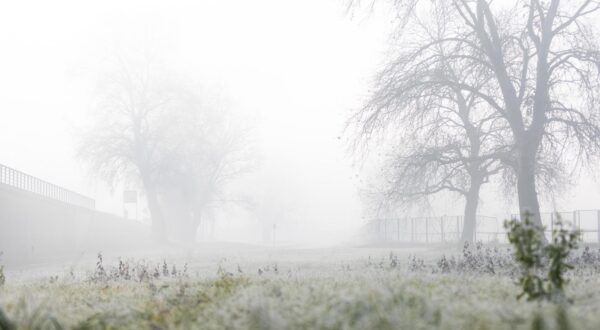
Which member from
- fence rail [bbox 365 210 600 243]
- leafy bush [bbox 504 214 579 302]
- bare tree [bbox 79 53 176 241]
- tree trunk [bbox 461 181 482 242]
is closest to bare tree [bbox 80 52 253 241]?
bare tree [bbox 79 53 176 241]

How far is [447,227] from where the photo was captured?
4425 centimetres

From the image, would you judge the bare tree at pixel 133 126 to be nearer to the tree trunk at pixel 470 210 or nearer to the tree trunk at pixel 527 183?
the tree trunk at pixel 470 210

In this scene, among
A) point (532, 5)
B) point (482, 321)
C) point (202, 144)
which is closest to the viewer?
point (482, 321)

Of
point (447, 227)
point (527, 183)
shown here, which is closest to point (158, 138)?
point (447, 227)

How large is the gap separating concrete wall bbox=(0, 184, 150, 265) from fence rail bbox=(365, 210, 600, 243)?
20.0m

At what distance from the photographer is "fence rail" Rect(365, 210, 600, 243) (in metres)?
35.4

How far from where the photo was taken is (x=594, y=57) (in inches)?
741

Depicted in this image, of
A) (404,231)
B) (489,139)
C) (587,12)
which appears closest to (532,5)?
(587,12)

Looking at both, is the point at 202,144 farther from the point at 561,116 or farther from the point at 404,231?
the point at 561,116

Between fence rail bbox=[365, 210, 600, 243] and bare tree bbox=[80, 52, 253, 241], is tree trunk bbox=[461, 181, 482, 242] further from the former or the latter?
bare tree bbox=[80, 52, 253, 241]

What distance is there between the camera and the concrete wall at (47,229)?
2998 cm

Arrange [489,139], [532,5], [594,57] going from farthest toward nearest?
[489,139]
[532,5]
[594,57]

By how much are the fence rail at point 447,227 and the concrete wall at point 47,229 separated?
20.0 metres

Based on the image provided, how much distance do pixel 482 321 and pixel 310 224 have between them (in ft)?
543
